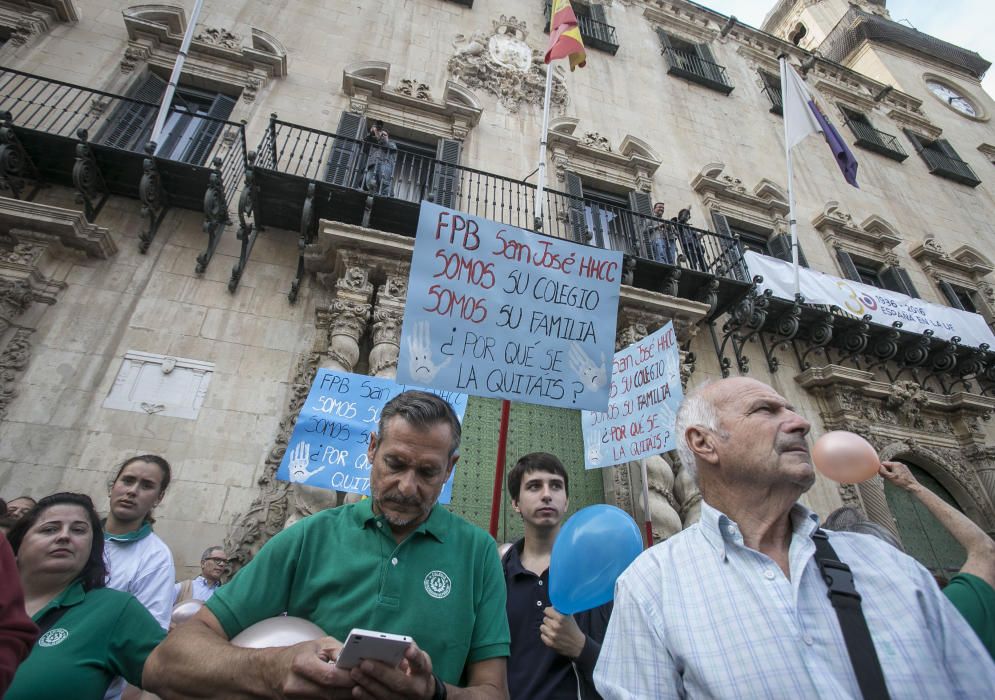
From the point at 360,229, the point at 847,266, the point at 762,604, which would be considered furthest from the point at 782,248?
the point at 762,604

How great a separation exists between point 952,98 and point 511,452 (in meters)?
25.6

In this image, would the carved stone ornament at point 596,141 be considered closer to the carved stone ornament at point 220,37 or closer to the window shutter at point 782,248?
the window shutter at point 782,248

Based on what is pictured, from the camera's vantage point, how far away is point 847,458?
2.67 meters

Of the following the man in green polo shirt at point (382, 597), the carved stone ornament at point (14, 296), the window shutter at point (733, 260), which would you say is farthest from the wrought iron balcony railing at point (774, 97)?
the carved stone ornament at point (14, 296)

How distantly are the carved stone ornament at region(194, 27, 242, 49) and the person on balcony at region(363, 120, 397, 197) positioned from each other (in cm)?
355

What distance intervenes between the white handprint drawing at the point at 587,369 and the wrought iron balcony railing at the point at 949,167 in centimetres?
1844

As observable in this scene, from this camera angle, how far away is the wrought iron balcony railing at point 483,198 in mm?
7340

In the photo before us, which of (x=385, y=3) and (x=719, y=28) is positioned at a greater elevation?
(x=719, y=28)

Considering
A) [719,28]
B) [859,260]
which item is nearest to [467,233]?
Answer: [859,260]

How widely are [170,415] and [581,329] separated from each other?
4.97 metres

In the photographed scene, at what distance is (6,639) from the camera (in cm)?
133

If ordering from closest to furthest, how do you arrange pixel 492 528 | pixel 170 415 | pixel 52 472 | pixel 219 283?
pixel 492 528, pixel 52 472, pixel 170 415, pixel 219 283

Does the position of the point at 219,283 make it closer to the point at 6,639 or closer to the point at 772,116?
the point at 6,639

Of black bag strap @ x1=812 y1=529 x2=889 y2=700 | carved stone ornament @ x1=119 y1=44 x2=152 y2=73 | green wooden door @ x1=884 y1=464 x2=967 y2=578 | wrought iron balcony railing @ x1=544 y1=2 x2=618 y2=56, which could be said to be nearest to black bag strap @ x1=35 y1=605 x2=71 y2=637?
black bag strap @ x1=812 y1=529 x2=889 y2=700
